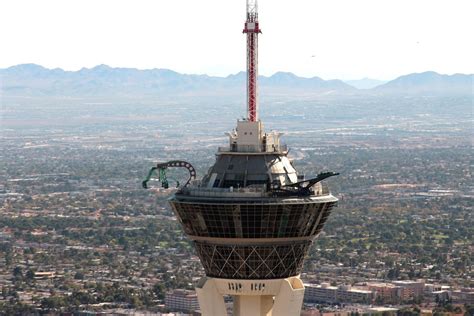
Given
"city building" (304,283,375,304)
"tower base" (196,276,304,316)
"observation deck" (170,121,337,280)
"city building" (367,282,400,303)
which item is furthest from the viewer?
"city building" (367,282,400,303)

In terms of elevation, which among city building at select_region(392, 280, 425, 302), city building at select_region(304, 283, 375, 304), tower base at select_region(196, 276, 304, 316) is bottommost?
city building at select_region(392, 280, 425, 302)

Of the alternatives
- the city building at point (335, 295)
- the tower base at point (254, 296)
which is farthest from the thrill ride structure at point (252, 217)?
the city building at point (335, 295)

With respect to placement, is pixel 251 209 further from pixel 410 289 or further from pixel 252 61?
pixel 410 289

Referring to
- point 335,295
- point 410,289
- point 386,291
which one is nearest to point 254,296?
point 335,295

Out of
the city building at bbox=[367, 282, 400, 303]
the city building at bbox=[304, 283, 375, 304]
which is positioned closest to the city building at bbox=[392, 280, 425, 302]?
the city building at bbox=[367, 282, 400, 303]

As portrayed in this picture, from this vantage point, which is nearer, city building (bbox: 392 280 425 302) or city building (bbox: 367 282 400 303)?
city building (bbox: 367 282 400 303)

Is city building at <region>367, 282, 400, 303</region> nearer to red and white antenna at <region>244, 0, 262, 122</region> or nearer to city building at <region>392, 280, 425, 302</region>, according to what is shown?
city building at <region>392, 280, 425, 302</region>

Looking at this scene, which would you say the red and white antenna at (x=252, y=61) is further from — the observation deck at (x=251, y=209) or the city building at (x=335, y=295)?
the city building at (x=335, y=295)
